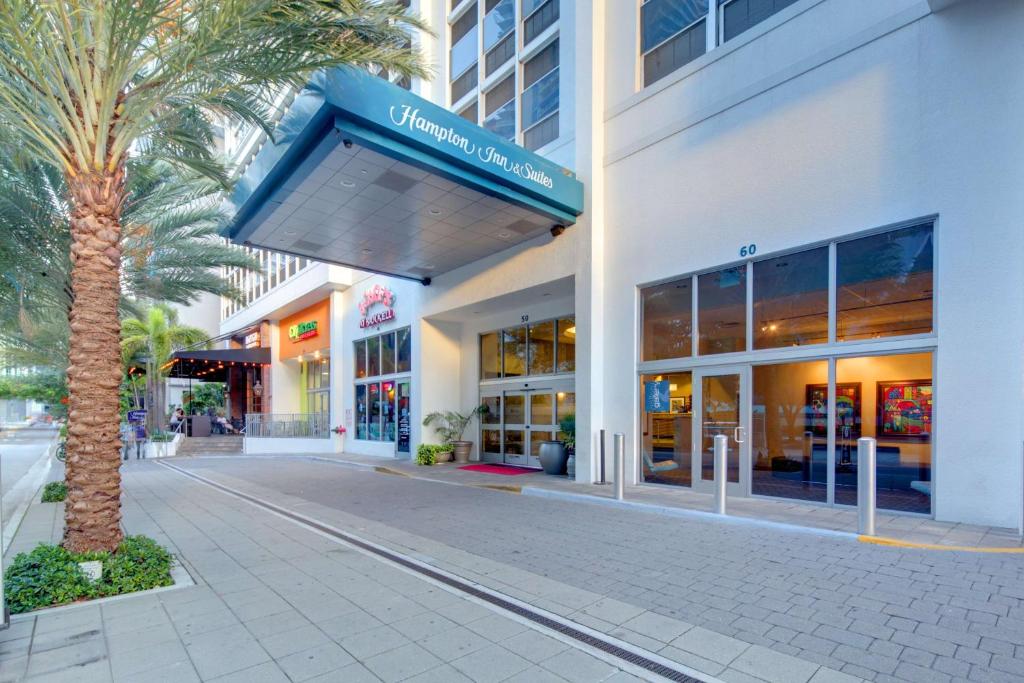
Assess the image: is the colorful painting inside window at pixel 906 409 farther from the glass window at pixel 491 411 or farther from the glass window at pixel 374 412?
the glass window at pixel 374 412

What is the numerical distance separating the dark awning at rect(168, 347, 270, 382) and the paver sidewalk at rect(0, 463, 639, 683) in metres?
22.4

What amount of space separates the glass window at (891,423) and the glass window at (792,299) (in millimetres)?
722

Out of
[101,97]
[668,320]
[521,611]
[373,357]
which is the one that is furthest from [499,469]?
[101,97]

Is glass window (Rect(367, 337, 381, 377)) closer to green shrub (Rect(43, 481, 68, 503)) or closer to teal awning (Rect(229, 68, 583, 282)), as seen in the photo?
teal awning (Rect(229, 68, 583, 282))

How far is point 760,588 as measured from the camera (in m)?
5.09

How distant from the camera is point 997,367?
689cm

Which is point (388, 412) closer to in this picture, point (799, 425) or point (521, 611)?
point (799, 425)

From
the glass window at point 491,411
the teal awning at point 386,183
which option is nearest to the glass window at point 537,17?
the teal awning at point 386,183

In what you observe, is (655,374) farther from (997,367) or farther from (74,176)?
(74,176)

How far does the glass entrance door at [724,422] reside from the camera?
9.37 m

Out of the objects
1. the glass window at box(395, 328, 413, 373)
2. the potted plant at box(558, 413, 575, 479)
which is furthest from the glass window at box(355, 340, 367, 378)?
the potted plant at box(558, 413, 575, 479)

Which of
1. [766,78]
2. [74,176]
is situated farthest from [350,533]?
[766,78]

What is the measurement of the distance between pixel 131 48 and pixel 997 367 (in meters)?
9.97

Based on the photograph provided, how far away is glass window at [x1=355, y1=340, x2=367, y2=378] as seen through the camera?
2222cm
